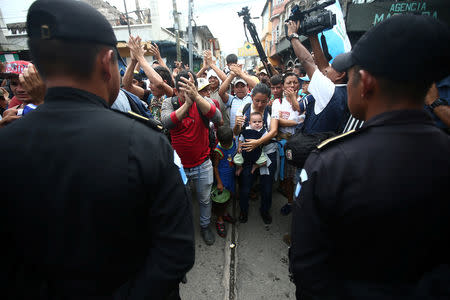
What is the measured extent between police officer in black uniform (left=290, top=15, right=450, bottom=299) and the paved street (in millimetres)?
1549

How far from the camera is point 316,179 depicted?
910 millimetres

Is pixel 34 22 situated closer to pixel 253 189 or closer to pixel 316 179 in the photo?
pixel 316 179

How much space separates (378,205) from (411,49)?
599 mm

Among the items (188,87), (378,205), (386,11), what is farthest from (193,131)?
(386,11)

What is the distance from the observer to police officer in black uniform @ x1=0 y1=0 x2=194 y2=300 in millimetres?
777

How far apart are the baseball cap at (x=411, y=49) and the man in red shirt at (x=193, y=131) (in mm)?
1757

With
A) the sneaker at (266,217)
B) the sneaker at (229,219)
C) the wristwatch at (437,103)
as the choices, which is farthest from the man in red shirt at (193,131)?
the wristwatch at (437,103)

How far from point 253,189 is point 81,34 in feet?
11.6

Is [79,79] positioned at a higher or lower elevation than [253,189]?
higher

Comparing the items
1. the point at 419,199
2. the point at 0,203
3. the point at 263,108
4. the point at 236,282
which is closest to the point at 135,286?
the point at 0,203

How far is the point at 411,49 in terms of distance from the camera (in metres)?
0.75

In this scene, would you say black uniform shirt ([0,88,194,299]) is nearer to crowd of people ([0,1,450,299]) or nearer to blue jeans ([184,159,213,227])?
crowd of people ([0,1,450,299])

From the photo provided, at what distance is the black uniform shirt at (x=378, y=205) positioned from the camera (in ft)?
Answer: 2.62

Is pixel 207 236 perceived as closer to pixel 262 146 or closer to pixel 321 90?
pixel 262 146
